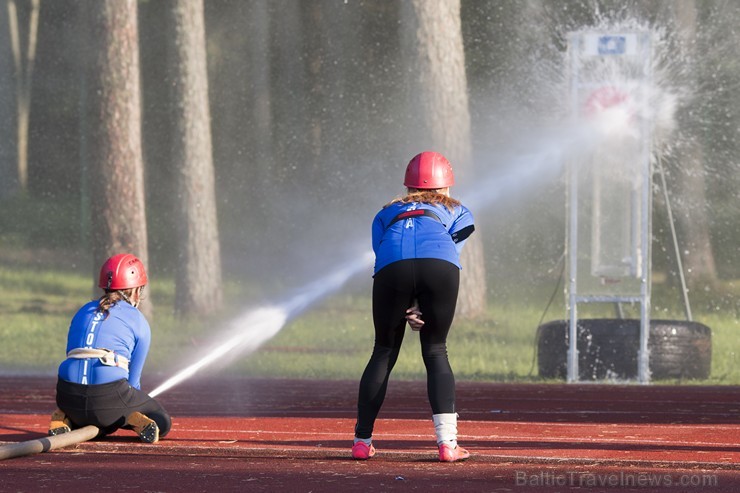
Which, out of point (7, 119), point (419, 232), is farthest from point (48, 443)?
point (7, 119)

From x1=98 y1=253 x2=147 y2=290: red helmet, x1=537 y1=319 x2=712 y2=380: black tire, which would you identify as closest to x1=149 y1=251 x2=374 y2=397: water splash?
x1=537 y1=319 x2=712 y2=380: black tire

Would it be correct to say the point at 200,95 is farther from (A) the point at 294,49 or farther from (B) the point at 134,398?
(B) the point at 134,398

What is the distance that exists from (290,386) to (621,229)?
13.1 ft

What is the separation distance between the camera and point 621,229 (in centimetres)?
1545

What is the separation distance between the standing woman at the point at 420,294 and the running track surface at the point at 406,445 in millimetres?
288

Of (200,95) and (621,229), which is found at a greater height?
(200,95)

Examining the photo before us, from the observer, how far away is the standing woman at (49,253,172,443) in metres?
8.93

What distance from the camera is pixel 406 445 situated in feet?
29.3

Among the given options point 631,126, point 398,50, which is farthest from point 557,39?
point 631,126

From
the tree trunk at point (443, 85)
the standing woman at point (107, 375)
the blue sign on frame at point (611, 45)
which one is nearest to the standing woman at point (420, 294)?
the standing woman at point (107, 375)

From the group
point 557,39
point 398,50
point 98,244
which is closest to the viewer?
point 98,244

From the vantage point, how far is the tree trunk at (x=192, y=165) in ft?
79.4

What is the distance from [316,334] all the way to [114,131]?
15.3 ft

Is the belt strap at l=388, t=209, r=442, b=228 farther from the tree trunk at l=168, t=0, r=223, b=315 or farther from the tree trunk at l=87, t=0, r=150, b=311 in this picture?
the tree trunk at l=168, t=0, r=223, b=315
